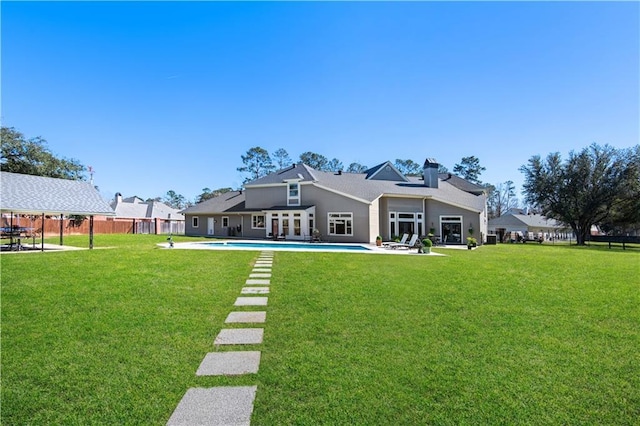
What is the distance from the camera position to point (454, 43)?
14.4m

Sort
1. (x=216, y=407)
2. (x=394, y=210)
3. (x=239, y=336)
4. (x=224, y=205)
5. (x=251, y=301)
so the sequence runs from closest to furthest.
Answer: (x=216, y=407)
(x=239, y=336)
(x=251, y=301)
(x=394, y=210)
(x=224, y=205)

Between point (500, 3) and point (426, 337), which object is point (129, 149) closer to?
point (500, 3)

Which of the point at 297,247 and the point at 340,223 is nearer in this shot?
the point at 297,247

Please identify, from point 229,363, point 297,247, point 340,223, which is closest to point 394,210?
point 340,223

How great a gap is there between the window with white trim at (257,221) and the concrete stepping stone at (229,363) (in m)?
24.9

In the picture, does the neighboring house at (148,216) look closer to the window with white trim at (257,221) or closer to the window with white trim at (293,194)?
the window with white trim at (257,221)

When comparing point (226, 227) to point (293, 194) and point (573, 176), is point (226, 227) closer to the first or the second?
point (293, 194)

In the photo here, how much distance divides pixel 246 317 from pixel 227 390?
2.30 m

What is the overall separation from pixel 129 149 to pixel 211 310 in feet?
82.9

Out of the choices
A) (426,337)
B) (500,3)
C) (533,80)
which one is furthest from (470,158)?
(426,337)

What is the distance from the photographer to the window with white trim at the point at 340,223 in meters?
24.0

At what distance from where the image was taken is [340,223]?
24.5 m

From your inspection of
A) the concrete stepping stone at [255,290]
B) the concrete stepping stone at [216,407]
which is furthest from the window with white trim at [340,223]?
the concrete stepping stone at [216,407]

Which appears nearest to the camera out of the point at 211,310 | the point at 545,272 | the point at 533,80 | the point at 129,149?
the point at 211,310
